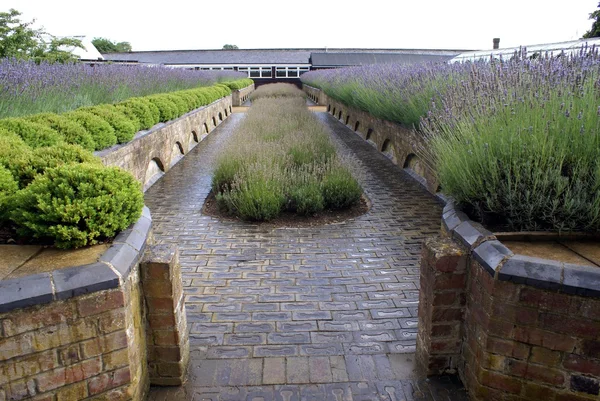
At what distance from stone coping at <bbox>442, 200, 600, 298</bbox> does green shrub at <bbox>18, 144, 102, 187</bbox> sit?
2.52 metres

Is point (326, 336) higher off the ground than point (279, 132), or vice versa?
point (279, 132)

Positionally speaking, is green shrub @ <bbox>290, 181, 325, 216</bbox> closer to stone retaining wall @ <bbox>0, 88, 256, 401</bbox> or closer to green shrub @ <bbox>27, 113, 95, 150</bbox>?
green shrub @ <bbox>27, 113, 95, 150</bbox>

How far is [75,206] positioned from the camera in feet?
8.07

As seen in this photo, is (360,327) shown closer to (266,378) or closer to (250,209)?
(266,378)

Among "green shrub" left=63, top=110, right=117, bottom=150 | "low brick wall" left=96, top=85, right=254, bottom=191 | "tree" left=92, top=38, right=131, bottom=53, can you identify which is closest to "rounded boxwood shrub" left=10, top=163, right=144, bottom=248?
"low brick wall" left=96, top=85, right=254, bottom=191

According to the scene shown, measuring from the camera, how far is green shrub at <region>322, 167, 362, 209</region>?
239 inches

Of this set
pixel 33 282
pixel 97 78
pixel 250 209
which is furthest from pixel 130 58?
pixel 33 282

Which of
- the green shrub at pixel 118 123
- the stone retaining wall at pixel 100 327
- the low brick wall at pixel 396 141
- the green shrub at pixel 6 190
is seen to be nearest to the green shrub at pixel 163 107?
the green shrub at pixel 118 123

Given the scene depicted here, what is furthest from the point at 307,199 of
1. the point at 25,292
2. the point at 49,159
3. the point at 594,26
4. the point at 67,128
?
the point at 594,26

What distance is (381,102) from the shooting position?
9617 mm

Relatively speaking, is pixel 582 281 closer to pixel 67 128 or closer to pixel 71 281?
pixel 71 281

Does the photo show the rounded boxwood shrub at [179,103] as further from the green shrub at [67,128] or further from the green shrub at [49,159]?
the green shrub at [49,159]

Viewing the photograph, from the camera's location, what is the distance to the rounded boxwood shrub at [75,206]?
2.42m

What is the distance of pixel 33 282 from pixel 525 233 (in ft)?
8.16
